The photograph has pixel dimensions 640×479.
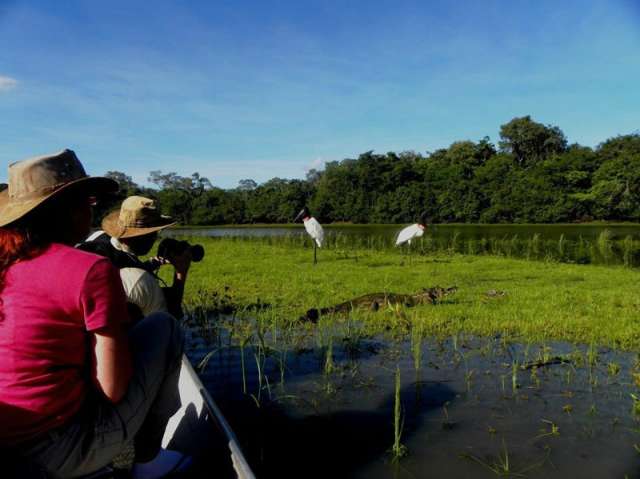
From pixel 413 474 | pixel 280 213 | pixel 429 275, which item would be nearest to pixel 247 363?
pixel 413 474

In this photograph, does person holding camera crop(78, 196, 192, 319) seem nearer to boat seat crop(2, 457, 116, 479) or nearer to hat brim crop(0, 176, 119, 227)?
hat brim crop(0, 176, 119, 227)

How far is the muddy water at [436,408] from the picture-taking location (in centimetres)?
300

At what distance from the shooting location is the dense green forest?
1687 inches

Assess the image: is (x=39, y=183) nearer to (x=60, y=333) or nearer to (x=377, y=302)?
(x=60, y=333)

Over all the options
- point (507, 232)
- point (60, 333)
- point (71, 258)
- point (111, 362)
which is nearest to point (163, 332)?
point (111, 362)

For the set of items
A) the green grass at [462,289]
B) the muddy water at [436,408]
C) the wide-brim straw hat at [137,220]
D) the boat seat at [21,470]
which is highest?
the wide-brim straw hat at [137,220]

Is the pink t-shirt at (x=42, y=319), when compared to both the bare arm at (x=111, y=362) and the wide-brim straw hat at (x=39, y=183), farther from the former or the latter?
the wide-brim straw hat at (x=39, y=183)

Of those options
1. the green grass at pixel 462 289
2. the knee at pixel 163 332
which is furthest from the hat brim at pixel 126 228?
the green grass at pixel 462 289

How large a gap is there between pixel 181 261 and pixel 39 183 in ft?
4.87

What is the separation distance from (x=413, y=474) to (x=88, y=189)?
228 cm

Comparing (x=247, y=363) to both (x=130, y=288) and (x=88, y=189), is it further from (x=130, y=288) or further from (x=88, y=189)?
(x=88, y=189)

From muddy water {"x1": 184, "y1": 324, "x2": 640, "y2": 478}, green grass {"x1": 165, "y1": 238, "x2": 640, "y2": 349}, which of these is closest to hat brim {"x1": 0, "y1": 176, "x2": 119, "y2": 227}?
muddy water {"x1": 184, "y1": 324, "x2": 640, "y2": 478}

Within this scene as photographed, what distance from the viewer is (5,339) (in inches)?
63.4

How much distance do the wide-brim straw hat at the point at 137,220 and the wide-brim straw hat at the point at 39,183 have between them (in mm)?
1097
